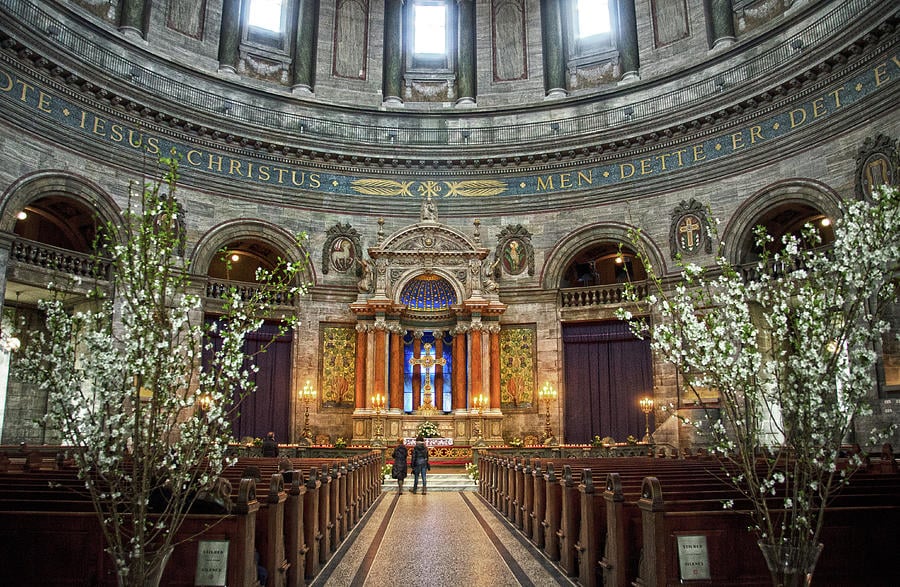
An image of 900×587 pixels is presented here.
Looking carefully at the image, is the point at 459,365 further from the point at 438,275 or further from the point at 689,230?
the point at 689,230

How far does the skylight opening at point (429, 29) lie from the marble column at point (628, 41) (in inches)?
259

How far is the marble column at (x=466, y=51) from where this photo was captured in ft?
82.3

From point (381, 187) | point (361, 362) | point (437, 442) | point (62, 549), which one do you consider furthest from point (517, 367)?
point (62, 549)

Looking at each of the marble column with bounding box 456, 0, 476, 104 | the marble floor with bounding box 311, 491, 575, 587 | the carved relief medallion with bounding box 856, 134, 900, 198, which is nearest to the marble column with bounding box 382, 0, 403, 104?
the marble column with bounding box 456, 0, 476, 104

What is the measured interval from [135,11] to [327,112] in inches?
261

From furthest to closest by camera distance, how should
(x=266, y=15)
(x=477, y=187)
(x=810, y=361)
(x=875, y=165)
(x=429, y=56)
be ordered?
1. (x=429, y=56)
2. (x=266, y=15)
3. (x=477, y=187)
4. (x=875, y=165)
5. (x=810, y=361)

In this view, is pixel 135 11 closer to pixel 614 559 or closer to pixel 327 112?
pixel 327 112

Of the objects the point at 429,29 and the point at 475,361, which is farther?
the point at 429,29

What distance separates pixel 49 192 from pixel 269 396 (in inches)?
346

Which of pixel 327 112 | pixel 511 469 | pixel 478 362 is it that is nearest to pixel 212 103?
pixel 327 112

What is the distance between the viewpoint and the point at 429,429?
21.3 meters

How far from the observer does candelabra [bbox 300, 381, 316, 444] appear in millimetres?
20547

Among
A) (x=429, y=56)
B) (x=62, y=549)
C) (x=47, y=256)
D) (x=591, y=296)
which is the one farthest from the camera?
(x=429, y=56)

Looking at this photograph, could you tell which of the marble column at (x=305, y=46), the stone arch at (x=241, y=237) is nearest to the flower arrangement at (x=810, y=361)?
the stone arch at (x=241, y=237)
